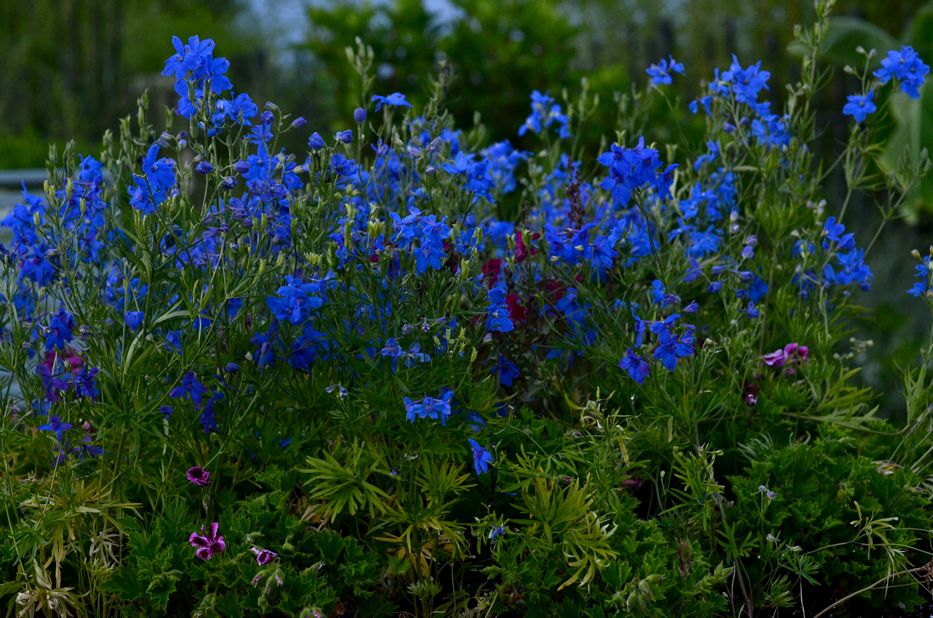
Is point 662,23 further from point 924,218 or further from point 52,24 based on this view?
point 52,24

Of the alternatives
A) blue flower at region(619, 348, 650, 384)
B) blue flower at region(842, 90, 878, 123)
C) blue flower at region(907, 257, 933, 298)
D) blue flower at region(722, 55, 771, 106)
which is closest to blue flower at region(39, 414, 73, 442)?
blue flower at region(619, 348, 650, 384)

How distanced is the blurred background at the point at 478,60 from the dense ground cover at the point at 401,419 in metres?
0.45

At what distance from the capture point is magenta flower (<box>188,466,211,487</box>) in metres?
2.72

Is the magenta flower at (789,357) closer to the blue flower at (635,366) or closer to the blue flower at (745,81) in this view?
the blue flower at (635,366)

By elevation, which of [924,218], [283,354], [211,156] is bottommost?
[283,354]

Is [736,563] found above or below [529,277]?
below

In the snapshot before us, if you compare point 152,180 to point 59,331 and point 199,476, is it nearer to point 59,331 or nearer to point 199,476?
point 59,331

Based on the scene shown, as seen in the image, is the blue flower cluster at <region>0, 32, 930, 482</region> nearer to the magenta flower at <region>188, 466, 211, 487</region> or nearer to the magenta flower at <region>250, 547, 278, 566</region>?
the magenta flower at <region>188, 466, 211, 487</region>

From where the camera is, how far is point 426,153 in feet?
9.82

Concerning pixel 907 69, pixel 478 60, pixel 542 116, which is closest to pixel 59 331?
pixel 542 116

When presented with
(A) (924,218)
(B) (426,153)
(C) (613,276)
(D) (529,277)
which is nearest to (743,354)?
(C) (613,276)

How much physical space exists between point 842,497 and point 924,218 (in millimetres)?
8032

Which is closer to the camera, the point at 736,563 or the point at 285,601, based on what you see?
the point at 285,601

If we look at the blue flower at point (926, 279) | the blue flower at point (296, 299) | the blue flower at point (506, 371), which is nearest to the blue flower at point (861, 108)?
the blue flower at point (926, 279)
